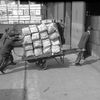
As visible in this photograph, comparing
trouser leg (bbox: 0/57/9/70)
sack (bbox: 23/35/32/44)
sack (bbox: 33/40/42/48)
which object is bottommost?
trouser leg (bbox: 0/57/9/70)

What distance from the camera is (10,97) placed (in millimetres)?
6008

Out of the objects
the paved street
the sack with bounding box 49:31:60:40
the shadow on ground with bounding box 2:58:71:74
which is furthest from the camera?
the shadow on ground with bounding box 2:58:71:74

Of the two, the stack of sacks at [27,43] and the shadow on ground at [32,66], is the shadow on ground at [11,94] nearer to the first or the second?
the stack of sacks at [27,43]

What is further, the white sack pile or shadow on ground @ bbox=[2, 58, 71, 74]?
shadow on ground @ bbox=[2, 58, 71, 74]

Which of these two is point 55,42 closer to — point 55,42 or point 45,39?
point 55,42

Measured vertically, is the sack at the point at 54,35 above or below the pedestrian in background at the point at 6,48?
above

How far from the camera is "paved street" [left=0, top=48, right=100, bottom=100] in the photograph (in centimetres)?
609

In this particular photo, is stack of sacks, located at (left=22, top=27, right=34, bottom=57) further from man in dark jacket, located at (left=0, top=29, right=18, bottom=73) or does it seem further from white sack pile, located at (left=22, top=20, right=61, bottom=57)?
man in dark jacket, located at (left=0, top=29, right=18, bottom=73)

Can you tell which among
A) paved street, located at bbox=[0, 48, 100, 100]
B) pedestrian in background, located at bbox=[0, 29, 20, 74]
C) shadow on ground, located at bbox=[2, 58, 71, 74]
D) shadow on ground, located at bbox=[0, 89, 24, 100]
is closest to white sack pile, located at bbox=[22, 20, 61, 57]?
pedestrian in background, located at bbox=[0, 29, 20, 74]

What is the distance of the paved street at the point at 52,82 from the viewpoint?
6.09 m

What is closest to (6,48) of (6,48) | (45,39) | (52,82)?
(6,48)

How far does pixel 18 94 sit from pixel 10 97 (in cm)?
30

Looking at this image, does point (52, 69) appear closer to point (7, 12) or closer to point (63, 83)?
point (63, 83)

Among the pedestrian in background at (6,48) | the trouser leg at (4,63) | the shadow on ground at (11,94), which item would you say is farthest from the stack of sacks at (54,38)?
the shadow on ground at (11,94)
